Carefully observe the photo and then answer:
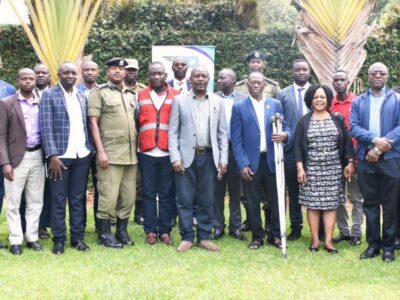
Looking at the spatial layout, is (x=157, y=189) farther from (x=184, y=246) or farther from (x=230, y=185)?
(x=230, y=185)

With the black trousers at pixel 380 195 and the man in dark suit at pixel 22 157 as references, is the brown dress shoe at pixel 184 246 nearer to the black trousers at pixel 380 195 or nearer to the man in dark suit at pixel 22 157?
the man in dark suit at pixel 22 157

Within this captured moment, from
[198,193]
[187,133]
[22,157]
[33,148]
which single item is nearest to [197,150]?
[187,133]

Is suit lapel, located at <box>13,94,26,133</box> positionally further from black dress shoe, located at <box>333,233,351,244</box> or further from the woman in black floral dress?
black dress shoe, located at <box>333,233,351,244</box>

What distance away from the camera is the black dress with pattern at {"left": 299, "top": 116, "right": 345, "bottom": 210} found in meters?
6.39

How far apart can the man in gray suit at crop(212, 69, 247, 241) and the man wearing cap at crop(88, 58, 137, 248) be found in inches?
47.0

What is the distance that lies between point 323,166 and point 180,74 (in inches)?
87.2

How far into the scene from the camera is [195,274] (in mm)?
5473

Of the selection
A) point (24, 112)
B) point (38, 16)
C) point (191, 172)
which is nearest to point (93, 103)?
A: point (24, 112)

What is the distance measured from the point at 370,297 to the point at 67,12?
5565 millimetres

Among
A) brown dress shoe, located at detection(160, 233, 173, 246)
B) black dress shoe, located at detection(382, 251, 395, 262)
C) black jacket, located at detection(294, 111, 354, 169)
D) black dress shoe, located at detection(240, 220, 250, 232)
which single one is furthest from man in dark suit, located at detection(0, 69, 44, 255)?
black dress shoe, located at detection(382, 251, 395, 262)

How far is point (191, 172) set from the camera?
254 inches

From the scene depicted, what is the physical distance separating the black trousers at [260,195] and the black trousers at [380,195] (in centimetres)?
98

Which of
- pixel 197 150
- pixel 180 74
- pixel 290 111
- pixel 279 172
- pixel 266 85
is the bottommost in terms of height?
pixel 279 172

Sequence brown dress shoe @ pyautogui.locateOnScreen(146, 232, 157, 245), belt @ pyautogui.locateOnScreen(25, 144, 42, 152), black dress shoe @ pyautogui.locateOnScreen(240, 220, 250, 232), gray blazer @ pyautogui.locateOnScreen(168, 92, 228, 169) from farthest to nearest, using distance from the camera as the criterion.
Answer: black dress shoe @ pyautogui.locateOnScreen(240, 220, 250, 232) → brown dress shoe @ pyautogui.locateOnScreen(146, 232, 157, 245) → gray blazer @ pyautogui.locateOnScreen(168, 92, 228, 169) → belt @ pyautogui.locateOnScreen(25, 144, 42, 152)
